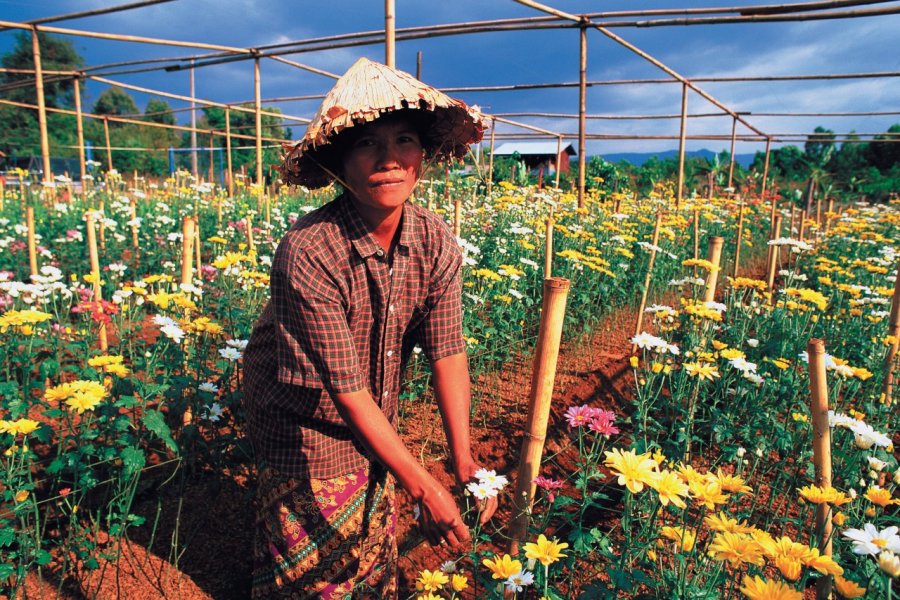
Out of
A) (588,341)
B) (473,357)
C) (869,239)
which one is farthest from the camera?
(869,239)

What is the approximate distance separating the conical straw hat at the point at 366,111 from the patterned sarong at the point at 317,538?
868 mm

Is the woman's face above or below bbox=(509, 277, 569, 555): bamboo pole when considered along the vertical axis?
above

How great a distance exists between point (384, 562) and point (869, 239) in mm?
6946

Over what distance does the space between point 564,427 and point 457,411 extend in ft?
4.32

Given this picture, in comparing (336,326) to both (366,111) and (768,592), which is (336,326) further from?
(768,592)

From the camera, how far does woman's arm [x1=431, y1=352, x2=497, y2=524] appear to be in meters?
1.48

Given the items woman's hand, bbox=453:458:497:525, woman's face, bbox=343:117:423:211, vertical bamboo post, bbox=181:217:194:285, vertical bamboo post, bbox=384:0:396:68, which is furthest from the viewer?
vertical bamboo post, bbox=384:0:396:68

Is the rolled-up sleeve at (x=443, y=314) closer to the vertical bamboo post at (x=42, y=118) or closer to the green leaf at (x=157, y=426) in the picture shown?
the green leaf at (x=157, y=426)

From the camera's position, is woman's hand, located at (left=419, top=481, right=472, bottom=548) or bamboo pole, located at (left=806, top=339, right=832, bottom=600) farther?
bamboo pole, located at (left=806, top=339, right=832, bottom=600)

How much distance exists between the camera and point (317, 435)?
1.50 m

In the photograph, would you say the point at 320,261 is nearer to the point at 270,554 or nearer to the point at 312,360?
the point at 312,360

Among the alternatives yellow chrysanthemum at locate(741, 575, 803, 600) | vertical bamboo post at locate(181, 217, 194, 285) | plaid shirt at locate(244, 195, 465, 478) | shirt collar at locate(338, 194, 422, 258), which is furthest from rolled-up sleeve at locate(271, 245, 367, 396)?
vertical bamboo post at locate(181, 217, 194, 285)

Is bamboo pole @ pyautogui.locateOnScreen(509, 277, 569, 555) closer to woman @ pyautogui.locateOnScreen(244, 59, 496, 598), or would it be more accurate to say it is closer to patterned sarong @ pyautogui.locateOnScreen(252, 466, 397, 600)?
woman @ pyautogui.locateOnScreen(244, 59, 496, 598)

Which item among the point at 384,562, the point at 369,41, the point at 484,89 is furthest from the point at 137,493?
the point at 484,89
